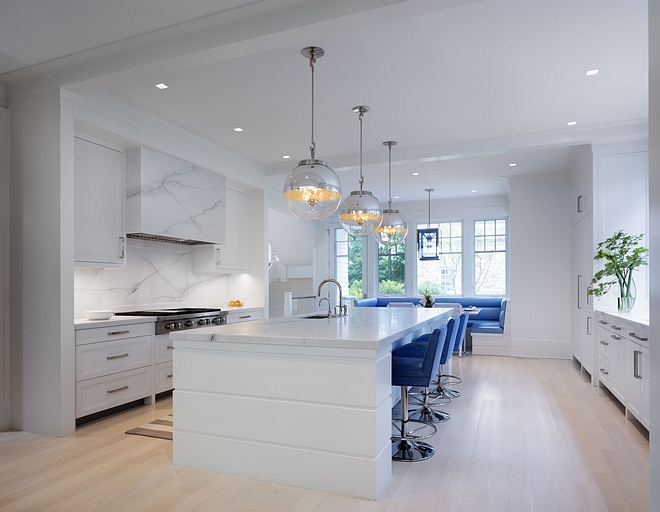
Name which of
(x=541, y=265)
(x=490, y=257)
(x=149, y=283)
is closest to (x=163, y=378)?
(x=149, y=283)

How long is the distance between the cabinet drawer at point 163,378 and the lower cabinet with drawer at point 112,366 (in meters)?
0.08

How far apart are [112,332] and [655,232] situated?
151 inches

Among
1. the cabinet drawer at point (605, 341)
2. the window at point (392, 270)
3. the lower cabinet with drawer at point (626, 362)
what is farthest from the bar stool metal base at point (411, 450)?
the window at point (392, 270)

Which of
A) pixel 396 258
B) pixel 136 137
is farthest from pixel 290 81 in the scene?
pixel 396 258

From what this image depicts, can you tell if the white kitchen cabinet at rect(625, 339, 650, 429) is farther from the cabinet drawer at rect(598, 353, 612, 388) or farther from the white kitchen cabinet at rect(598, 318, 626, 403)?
the cabinet drawer at rect(598, 353, 612, 388)

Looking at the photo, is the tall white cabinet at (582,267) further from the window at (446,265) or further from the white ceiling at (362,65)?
the window at (446,265)

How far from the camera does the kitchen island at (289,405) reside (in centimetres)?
252

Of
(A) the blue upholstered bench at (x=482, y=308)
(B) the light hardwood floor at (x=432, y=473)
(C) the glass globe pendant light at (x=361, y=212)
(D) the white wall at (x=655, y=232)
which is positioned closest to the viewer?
(D) the white wall at (x=655, y=232)

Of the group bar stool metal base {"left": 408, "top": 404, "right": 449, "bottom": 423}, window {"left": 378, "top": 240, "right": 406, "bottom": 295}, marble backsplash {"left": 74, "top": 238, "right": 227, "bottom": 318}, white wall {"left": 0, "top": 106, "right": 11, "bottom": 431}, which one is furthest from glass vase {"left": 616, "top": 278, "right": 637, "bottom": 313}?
window {"left": 378, "top": 240, "right": 406, "bottom": 295}

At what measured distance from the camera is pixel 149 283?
538 cm

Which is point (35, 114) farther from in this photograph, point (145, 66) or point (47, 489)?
point (47, 489)

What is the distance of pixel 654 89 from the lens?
1.46 meters

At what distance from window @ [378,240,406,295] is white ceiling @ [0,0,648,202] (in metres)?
4.70

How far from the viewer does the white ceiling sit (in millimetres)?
2803
